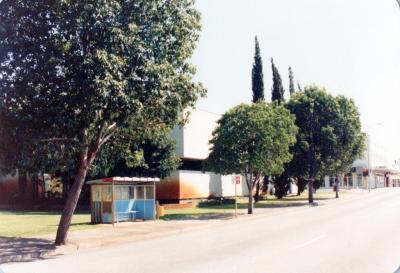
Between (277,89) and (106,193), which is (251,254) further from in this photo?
(277,89)

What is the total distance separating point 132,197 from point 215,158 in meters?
8.54

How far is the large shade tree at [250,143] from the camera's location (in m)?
34.2

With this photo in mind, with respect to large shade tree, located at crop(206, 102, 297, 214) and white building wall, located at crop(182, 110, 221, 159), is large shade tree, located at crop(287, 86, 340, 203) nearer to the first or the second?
white building wall, located at crop(182, 110, 221, 159)

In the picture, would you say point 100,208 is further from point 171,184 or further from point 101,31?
point 171,184

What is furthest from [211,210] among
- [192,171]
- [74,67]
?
[74,67]

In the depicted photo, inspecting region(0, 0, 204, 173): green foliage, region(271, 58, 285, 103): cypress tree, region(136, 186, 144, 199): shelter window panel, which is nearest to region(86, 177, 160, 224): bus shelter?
region(136, 186, 144, 199): shelter window panel

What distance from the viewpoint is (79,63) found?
1513 cm

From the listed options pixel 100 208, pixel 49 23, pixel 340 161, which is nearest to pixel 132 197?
pixel 100 208

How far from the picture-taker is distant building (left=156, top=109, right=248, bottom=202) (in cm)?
4838

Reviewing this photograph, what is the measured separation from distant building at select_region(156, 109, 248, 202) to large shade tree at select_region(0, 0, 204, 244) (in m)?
29.5

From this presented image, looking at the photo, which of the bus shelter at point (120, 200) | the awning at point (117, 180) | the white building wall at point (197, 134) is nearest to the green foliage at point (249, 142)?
the bus shelter at point (120, 200)

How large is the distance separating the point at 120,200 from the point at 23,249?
1109cm

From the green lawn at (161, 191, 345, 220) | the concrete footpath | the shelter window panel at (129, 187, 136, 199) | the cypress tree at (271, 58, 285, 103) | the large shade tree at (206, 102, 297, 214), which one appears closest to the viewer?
the concrete footpath

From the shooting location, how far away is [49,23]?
15734 millimetres
